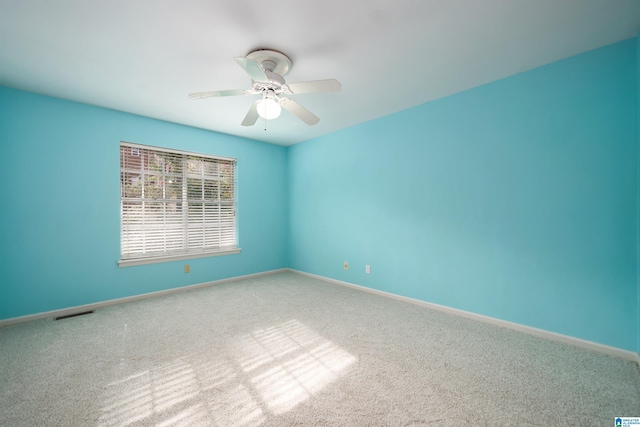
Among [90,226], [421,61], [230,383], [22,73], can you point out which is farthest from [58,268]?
[421,61]

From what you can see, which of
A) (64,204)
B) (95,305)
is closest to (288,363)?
(95,305)

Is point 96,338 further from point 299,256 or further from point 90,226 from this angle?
point 299,256

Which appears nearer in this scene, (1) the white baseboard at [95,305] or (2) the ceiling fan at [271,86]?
(2) the ceiling fan at [271,86]

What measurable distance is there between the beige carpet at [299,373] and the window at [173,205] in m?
1.06

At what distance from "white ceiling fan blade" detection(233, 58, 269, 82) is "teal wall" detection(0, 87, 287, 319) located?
247 cm

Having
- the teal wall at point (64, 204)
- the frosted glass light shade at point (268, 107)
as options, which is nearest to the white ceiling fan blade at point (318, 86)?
the frosted glass light shade at point (268, 107)

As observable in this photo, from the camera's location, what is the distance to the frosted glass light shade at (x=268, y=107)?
224 centimetres

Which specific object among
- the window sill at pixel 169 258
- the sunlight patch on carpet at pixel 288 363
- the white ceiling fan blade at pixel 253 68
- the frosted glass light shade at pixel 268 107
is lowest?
the sunlight patch on carpet at pixel 288 363

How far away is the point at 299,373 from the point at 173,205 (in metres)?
3.07

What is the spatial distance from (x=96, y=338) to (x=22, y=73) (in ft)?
8.27

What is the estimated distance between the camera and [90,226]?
322 centimetres

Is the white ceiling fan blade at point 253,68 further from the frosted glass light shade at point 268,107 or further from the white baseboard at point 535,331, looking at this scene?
the white baseboard at point 535,331

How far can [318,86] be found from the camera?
2023 millimetres

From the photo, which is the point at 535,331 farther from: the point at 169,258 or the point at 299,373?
the point at 169,258
